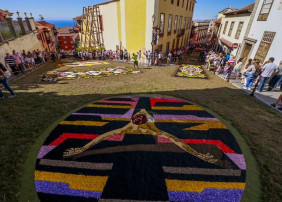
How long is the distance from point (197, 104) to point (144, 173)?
5.19m

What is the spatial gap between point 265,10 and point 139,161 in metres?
15.4

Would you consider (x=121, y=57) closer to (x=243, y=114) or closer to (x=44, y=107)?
(x=44, y=107)

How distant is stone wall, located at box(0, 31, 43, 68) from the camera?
12.1 m

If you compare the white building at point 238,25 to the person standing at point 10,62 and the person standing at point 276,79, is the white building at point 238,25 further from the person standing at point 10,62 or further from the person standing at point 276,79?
the person standing at point 10,62

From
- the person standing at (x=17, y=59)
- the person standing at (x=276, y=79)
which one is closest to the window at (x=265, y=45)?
the person standing at (x=276, y=79)

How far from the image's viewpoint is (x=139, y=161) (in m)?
4.30

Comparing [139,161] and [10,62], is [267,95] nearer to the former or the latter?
[139,161]

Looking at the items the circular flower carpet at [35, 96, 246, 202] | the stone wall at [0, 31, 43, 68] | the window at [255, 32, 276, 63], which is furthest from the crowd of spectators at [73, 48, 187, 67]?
the circular flower carpet at [35, 96, 246, 202]

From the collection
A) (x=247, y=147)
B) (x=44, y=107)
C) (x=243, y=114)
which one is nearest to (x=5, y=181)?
(x=44, y=107)

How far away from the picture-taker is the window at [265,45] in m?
10.9

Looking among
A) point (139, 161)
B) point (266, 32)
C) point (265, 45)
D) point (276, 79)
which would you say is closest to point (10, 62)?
point (139, 161)

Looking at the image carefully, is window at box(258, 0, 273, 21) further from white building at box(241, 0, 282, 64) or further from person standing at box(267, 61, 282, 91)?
person standing at box(267, 61, 282, 91)

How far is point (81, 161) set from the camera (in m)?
4.30

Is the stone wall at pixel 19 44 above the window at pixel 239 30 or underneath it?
underneath
